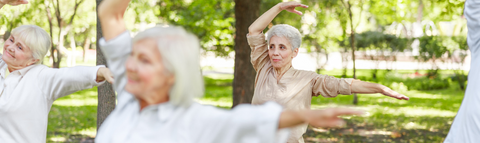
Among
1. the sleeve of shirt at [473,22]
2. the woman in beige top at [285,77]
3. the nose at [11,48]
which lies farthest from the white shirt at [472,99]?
the nose at [11,48]

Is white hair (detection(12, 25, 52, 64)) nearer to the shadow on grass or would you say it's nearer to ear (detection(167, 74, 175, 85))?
ear (detection(167, 74, 175, 85))

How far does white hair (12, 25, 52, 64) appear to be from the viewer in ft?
8.91

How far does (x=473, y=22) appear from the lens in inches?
98.4

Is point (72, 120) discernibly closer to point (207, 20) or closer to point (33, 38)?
point (207, 20)

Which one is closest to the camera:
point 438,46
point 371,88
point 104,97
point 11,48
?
point 11,48

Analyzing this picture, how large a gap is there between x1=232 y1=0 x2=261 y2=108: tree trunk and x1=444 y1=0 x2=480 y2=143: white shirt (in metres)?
5.37

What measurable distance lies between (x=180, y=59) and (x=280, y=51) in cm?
207

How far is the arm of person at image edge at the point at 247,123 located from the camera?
1.54m

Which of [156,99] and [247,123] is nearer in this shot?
[247,123]

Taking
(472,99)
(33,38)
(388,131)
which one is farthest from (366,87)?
(388,131)

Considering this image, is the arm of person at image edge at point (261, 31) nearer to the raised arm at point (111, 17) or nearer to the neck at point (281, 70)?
the neck at point (281, 70)

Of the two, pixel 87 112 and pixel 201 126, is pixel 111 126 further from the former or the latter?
pixel 87 112

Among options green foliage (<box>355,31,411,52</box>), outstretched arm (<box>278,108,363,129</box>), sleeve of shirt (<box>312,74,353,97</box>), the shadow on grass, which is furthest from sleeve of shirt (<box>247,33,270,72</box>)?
green foliage (<box>355,31,411,52</box>)

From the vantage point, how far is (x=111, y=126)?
1.75 metres
